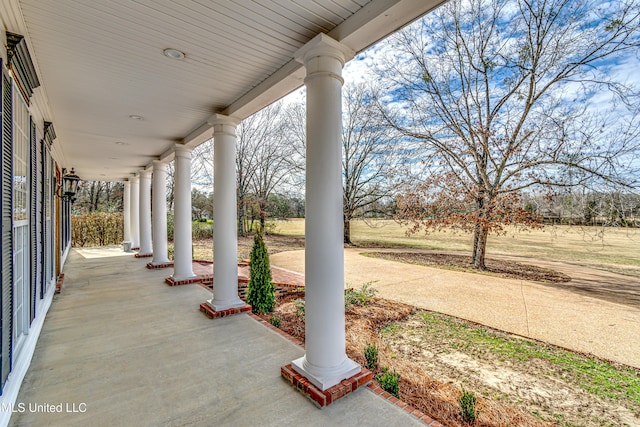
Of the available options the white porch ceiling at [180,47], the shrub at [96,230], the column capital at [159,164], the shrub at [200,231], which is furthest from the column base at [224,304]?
the shrub at [200,231]

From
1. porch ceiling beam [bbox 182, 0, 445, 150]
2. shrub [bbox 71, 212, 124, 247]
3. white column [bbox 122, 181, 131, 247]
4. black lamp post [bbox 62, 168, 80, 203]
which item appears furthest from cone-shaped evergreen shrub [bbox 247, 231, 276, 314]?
shrub [bbox 71, 212, 124, 247]

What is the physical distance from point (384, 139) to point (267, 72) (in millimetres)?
11286

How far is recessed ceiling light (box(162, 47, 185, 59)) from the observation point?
7.93 ft

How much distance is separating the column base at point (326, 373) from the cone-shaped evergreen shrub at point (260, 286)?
6.95 feet

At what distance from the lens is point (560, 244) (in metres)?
9.85

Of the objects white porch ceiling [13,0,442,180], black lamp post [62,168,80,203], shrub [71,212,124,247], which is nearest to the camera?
white porch ceiling [13,0,442,180]

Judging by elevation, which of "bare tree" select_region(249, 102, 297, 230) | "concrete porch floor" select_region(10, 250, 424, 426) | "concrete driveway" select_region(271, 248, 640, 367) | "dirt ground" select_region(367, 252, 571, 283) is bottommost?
"concrete driveway" select_region(271, 248, 640, 367)

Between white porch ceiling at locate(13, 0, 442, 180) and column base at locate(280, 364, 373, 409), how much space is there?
8.85ft

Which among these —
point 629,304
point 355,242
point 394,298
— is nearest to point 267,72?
point 394,298

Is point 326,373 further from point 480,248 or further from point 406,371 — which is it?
point 480,248

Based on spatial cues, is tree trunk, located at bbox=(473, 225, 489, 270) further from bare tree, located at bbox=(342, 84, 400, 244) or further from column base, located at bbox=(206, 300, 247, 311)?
column base, located at bbox=(206, 300, 247, 311)

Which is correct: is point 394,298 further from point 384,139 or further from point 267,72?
point 384,139

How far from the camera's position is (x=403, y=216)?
11.1m

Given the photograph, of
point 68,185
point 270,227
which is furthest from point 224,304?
point 270,227
